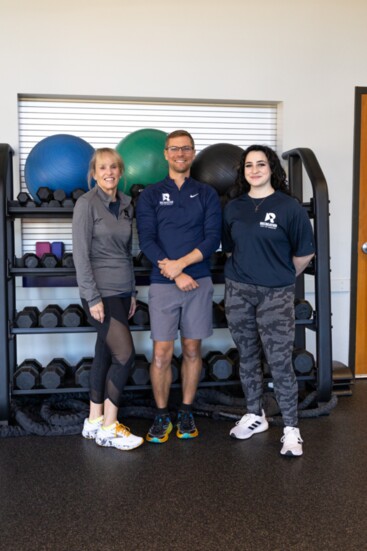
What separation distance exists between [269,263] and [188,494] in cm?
108

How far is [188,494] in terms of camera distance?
2.03 m

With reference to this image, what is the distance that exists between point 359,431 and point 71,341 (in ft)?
6.16

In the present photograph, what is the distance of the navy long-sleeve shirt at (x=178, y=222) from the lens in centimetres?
252

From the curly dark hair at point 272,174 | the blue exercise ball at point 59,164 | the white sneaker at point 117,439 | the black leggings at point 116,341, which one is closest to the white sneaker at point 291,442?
the white sneaker at point 117,439

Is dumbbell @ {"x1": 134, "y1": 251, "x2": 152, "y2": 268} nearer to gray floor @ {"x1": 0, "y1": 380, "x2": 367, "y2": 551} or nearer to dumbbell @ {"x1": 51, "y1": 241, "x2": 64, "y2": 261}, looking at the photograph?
dumbbell @ {"x1": 51, "y1": 241, "x2": 64, "y2": 261}

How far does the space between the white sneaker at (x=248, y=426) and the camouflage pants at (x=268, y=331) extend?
196 mm

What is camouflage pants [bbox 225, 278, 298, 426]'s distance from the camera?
242 centimetres

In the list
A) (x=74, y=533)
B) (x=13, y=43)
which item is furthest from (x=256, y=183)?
(x=13, y=43)

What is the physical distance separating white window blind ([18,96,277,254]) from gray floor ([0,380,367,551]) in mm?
1400

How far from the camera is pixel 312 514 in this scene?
1.88 metres

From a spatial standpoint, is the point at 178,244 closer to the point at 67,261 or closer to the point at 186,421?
the point at 67,261

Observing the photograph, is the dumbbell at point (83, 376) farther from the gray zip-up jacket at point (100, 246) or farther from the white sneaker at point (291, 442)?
the white sneaker at point (291, 442)

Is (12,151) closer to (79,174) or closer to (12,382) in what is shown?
(79,174)

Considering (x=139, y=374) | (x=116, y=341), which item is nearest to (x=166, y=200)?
(x=116, y=341)
